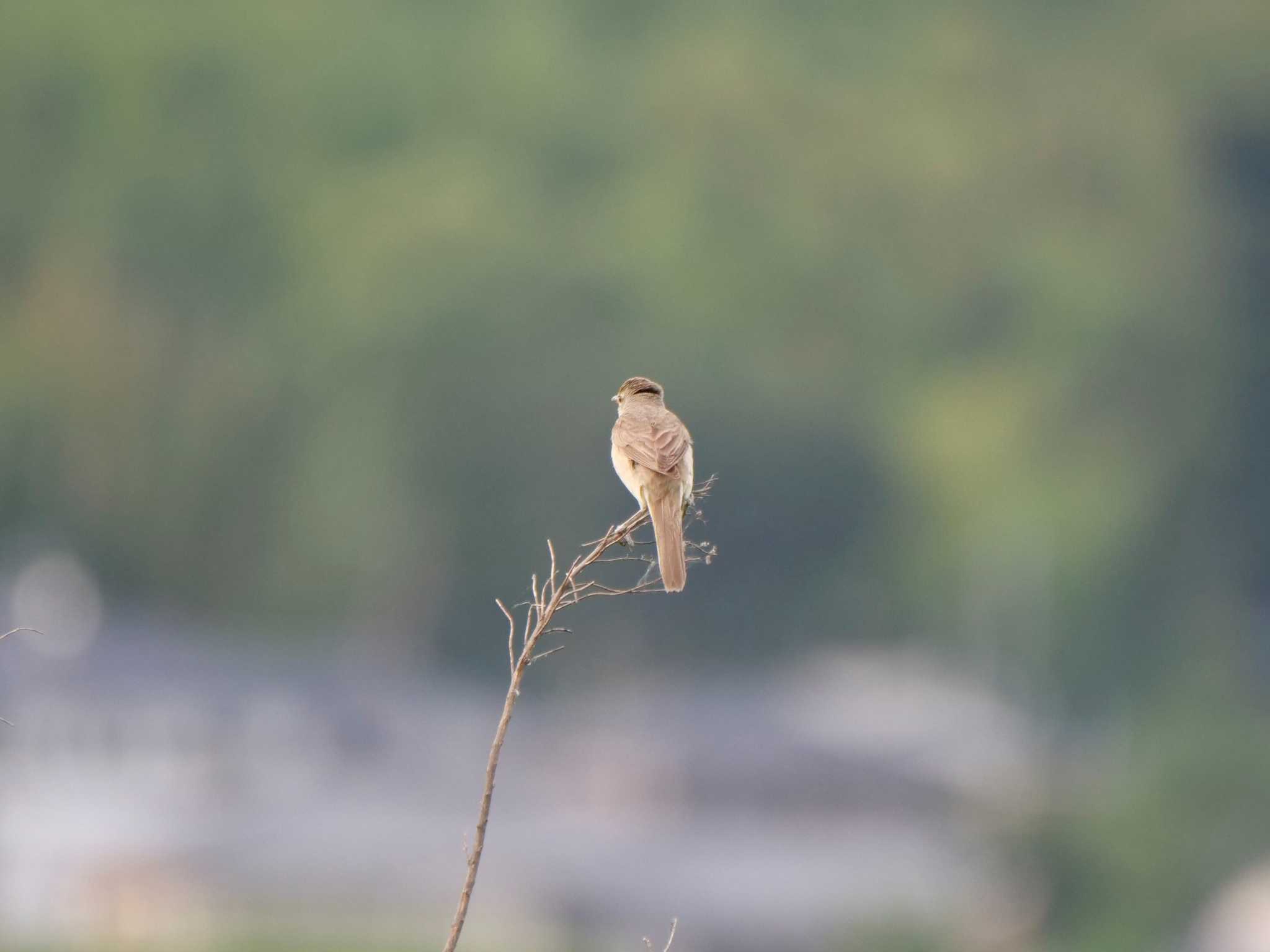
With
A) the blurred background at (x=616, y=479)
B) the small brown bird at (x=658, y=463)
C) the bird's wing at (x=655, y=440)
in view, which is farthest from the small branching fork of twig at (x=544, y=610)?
the blurred background at (x=616, y=479)

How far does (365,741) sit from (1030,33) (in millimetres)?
36458

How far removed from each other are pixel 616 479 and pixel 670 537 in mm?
32316

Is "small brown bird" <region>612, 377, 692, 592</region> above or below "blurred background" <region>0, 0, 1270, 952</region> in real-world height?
below

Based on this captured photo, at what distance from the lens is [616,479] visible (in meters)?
36.3

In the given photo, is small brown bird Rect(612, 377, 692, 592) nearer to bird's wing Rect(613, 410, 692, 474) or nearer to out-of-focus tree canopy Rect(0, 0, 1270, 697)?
bird's wing Rect(613, 410, 692, 474)

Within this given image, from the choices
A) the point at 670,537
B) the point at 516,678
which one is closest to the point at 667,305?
the point at 670,537

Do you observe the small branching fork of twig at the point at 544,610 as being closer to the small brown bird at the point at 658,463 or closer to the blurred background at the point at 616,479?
the small brown bird at the point at 658,463

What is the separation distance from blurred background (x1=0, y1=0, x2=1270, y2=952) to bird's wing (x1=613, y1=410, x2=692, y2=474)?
17965 millimetres

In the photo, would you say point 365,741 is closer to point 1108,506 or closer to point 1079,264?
point 1108,506

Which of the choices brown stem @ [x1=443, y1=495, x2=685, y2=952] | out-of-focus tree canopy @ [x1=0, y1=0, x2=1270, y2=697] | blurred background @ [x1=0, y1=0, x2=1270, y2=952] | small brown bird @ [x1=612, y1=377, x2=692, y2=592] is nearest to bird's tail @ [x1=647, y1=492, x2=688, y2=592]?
small brown bird @ [x1=612, y1=377, x2=692, y2=592]

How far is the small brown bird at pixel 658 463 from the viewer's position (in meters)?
4.13

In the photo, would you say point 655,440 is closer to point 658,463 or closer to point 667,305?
point 658,463

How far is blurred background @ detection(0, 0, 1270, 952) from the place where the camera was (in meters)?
27.5

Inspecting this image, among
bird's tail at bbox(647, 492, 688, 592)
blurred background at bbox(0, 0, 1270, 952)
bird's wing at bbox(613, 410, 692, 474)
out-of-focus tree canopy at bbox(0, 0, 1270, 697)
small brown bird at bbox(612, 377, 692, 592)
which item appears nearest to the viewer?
bird's tail at bbox(647, 492, 688, 592)
